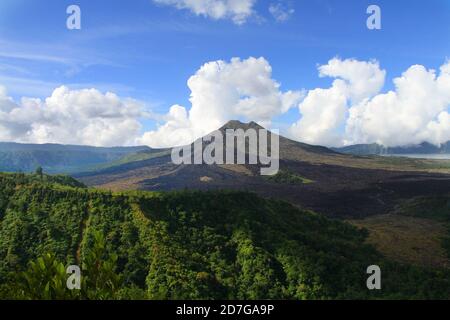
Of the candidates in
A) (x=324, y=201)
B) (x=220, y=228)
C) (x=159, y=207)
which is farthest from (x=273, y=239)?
(x=324, y=201)

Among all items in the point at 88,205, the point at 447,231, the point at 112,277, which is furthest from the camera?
the point at 447,231

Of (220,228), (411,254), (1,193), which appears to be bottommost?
(411,254)

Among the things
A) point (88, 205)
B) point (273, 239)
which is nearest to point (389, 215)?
point (273, 239)

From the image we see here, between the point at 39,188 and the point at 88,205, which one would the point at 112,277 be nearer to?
the point at 88,205
